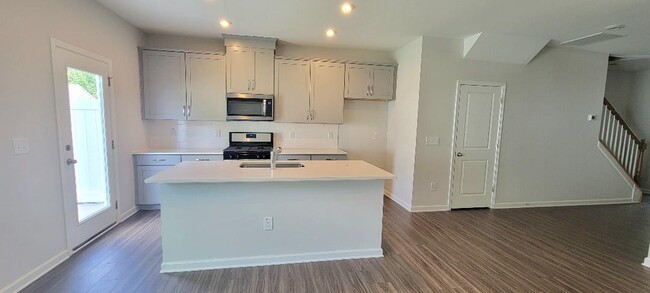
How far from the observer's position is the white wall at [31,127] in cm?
192

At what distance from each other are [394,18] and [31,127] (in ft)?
11.9

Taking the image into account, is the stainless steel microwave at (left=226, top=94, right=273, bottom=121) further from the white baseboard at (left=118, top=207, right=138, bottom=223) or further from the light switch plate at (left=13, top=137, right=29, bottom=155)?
the light switch plate at (left=13, top=137, right=29, bottom=155)

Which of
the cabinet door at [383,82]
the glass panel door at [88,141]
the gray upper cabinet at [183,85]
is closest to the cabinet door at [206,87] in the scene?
the gray upper cabinet at [183,85]

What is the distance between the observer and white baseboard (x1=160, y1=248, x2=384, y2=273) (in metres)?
2.31

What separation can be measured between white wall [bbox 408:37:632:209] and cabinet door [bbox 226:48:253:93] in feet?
8.59

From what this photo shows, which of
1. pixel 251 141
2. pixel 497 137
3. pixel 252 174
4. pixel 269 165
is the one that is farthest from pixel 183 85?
pixel 497 137

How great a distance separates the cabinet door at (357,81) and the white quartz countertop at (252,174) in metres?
2.01

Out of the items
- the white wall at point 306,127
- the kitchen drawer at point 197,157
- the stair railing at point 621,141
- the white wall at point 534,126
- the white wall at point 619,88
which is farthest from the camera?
the white wall at point 619,88

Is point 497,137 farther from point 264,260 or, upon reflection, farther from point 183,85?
point 183,85

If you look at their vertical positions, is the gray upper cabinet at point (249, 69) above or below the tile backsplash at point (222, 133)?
above

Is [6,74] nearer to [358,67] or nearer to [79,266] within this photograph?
[79,266]

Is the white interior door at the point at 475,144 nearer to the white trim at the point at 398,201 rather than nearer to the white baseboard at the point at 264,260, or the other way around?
the white trim at the point at 398,201

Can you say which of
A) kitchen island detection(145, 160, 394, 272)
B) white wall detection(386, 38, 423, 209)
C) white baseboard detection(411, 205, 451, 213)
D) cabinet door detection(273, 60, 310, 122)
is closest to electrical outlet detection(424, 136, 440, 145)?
white wall detection(386, 38, 423, 209)

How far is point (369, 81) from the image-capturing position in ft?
14.7
